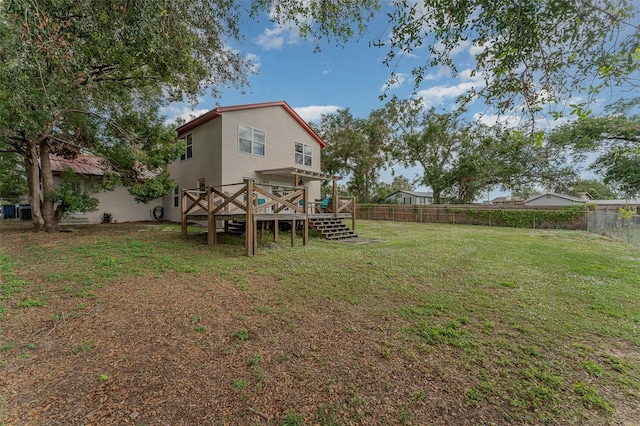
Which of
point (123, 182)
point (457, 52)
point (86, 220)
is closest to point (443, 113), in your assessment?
point (457, 52)

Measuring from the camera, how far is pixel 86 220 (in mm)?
14172

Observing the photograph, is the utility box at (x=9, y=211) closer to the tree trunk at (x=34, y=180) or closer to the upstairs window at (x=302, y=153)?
the tree trunk at (x=34, y=180)

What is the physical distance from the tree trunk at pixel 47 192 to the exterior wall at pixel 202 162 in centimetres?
539

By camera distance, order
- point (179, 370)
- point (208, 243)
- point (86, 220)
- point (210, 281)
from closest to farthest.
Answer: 1. point (179, 370)
2. point (210, 281)
3. point (208, 243)
4. point (86, 220)

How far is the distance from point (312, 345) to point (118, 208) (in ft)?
55.2

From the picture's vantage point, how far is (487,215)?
19859 mm

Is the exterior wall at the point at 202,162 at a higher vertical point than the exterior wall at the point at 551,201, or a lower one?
higher

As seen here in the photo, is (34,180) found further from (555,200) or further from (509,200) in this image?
(509,200)

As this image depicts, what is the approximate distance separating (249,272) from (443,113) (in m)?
4.65

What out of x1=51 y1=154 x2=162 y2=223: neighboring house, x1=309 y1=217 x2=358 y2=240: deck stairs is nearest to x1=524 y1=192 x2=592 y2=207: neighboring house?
x1=309 y1=217 x2=358 y2=240: deck stairs

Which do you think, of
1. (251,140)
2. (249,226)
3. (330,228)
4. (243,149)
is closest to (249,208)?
(249,226)

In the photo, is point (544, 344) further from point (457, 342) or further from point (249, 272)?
point (249, 272)

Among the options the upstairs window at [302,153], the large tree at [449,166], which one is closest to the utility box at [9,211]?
the upstairs window at [302,153]

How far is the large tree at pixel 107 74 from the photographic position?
2.85 m
